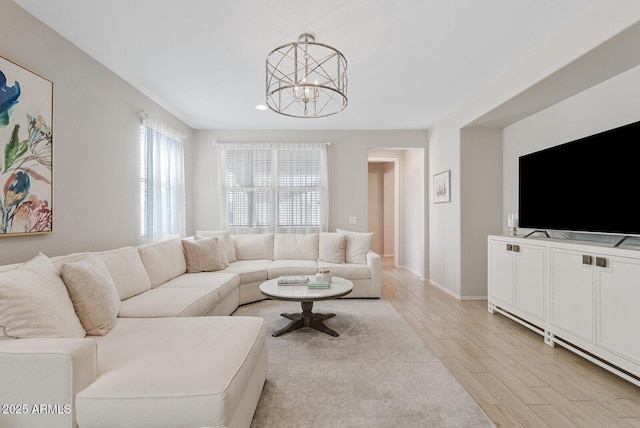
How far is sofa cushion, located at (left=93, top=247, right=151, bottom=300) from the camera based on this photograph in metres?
2.47

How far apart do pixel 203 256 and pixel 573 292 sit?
3593mm

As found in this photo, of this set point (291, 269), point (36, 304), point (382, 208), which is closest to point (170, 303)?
point (36, 304)

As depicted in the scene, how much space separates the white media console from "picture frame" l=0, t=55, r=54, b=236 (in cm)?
390

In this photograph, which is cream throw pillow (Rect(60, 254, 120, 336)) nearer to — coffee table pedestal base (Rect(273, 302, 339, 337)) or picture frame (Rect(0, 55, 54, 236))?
picture frame (Rect(0, 55, 54, 236))

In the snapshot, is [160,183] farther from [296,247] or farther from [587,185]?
[587,185]

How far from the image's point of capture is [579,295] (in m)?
2.37

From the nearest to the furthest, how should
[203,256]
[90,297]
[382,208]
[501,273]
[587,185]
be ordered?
1. [90,297]
2. [587,185]
3. [501,273]
4. [203,256]
5. [382,208]

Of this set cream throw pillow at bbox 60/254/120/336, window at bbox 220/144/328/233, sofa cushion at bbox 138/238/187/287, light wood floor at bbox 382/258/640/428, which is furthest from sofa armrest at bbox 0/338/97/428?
window at bbox 220/144/328/233

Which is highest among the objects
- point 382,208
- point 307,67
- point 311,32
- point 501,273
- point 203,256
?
point 311,32

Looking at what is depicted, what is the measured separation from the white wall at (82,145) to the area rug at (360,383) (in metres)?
1.84

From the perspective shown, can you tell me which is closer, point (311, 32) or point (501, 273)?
point (311, 32)

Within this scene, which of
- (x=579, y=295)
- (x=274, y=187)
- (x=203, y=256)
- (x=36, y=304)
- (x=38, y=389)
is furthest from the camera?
(x=274, y=187)

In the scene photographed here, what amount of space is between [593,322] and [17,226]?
3949mm

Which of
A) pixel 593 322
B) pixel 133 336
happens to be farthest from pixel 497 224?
pixel 133 336
